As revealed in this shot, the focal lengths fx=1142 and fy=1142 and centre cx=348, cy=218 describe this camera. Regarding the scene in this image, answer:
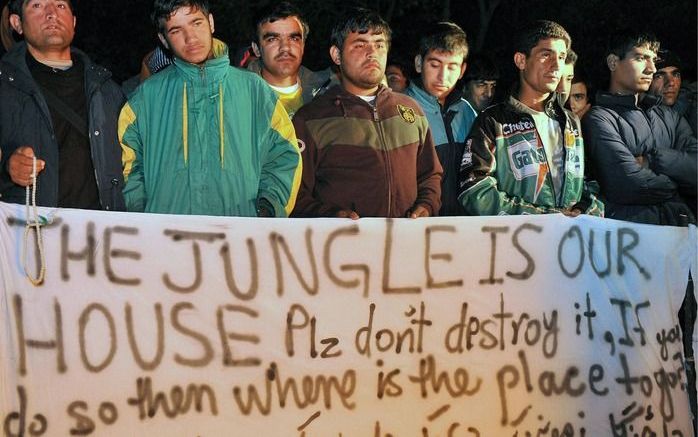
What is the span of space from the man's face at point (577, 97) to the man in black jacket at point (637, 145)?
4.42 feet

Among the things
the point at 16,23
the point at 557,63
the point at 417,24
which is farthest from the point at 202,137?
the point at 417,24

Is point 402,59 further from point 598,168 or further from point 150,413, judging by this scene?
point 150,413

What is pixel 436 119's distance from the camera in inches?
244

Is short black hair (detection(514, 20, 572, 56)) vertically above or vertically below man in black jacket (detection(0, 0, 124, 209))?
above

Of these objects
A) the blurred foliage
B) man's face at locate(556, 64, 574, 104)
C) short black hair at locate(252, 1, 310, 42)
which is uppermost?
the blurred foliage

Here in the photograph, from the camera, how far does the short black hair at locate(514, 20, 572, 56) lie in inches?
230

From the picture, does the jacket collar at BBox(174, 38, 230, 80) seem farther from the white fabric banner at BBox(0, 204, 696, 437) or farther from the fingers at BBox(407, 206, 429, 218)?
the fingers at BBox(407, 206, 429, 218)

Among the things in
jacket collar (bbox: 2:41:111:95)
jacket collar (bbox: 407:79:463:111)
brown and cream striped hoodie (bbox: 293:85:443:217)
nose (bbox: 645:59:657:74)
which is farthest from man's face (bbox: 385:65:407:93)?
jacket collar (bbox: 2:41:111:95)

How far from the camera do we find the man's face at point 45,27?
16.9 ft

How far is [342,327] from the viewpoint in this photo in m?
4.69

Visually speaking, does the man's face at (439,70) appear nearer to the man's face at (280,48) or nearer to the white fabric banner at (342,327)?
the man's face at (280,48)

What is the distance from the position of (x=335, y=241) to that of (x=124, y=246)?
34.2 inches

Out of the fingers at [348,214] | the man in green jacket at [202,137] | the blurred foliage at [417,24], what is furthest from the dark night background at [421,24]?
the fingers at [348,214]

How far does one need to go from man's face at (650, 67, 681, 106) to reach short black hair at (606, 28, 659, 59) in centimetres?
192
